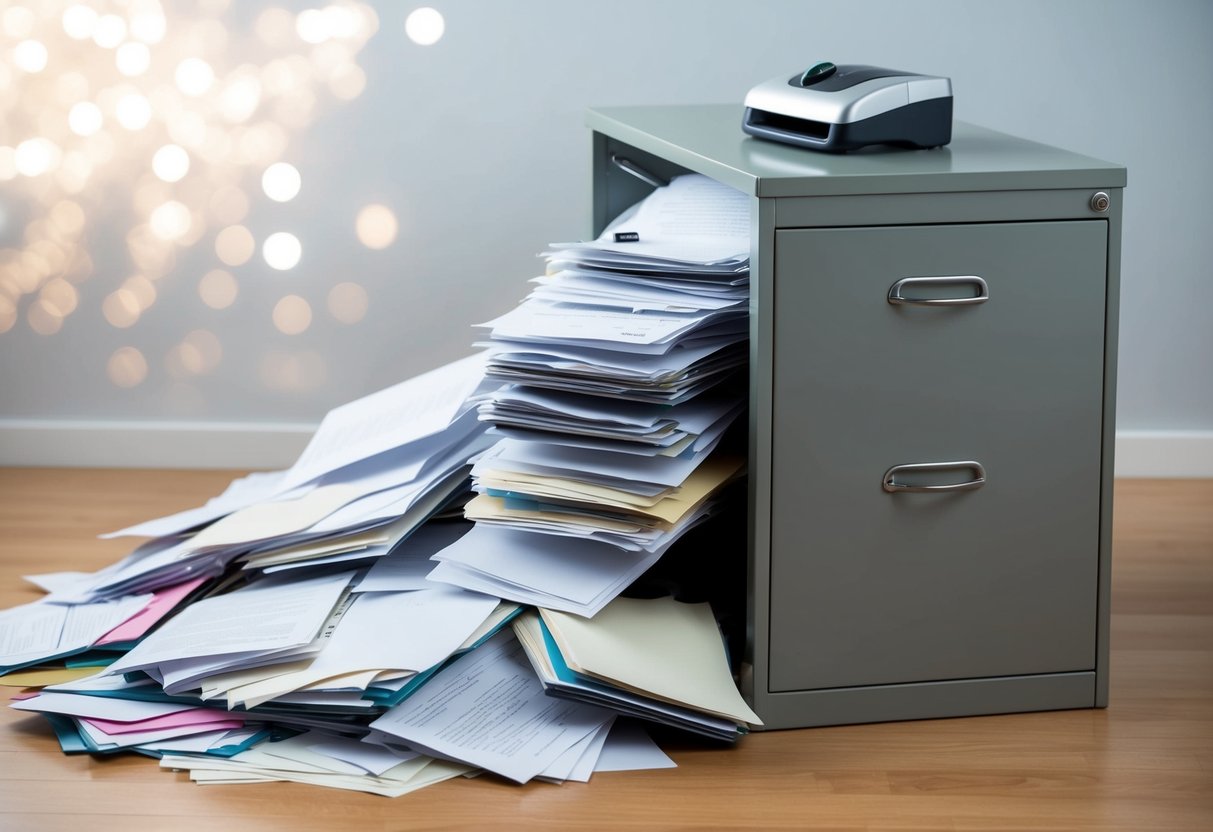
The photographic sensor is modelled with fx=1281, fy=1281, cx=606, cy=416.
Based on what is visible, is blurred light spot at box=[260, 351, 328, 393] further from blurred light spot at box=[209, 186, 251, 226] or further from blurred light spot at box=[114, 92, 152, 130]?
blurred light spot at box=[114, 92, 152, 130]

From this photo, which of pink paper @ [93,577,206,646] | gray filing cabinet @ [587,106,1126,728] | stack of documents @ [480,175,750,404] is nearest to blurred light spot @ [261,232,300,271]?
pink paper @ [93,577,206,646]

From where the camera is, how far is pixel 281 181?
2.00m

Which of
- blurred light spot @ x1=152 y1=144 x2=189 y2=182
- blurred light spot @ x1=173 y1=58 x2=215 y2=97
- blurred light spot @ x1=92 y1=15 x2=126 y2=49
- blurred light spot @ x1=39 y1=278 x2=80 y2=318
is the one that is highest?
blurred light spot @ x1=92 y1=15 x2=126 y2=49

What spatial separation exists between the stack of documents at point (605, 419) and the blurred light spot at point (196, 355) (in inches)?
35.9

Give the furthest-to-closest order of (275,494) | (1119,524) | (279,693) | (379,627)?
(1119,524) → (275,494) → (379,627) → (279,693)

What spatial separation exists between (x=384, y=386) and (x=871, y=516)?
1093mm

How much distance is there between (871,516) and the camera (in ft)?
3.87

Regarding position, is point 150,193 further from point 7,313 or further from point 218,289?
point 7,313

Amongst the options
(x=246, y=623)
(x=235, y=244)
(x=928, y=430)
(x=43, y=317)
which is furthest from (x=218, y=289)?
(x=928, y=430)

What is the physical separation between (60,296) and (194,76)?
416 mm

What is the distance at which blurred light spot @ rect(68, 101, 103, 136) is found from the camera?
1992 millimetres

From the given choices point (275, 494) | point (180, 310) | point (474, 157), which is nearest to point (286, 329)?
point (180, 310)

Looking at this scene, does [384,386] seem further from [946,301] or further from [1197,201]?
[1197,201]

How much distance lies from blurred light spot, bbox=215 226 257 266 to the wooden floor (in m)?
→ 0.91
